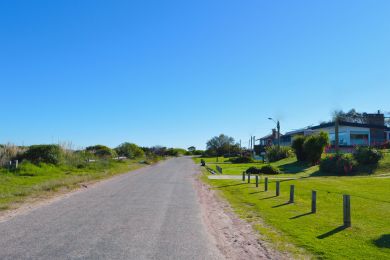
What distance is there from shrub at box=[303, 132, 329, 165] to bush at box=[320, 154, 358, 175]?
23.1 feet

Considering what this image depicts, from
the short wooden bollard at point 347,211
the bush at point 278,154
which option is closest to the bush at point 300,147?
the bush at point 278,154

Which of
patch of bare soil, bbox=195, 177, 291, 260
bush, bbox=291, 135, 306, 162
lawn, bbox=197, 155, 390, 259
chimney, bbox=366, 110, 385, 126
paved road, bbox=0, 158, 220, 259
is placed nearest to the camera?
paved road, bbox=0, 158, 220, 259

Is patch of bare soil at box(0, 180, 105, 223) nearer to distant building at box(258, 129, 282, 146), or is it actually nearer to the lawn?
the lawn

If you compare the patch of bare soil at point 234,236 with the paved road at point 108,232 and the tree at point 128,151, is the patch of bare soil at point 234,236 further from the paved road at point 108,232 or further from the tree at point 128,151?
the tree at point 128,151

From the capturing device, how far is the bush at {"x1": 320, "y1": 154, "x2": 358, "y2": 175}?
94.9 feet

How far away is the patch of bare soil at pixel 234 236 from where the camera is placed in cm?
745

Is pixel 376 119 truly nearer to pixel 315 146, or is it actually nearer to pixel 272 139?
pixel 272 139

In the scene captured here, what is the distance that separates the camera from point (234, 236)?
359 inches

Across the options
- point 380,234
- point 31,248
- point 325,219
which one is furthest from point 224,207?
point 31,248

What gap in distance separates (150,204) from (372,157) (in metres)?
21.1

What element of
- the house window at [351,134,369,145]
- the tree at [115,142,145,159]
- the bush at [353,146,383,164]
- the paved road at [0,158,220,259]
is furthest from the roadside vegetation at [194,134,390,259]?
the tree at [115,142,145,159]

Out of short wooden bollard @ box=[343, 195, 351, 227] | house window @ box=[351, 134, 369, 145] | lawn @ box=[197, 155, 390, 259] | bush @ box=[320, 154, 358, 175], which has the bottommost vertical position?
lawn @ box=[197, 155, 390, 259]

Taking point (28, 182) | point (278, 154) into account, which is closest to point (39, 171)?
point (28, 182)

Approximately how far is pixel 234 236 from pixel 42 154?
26954mm
